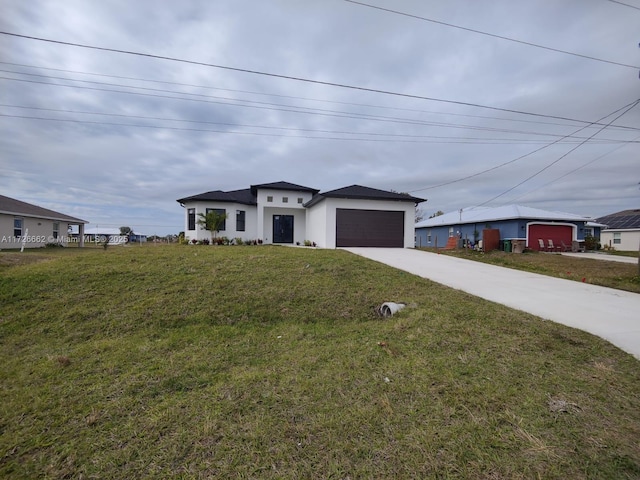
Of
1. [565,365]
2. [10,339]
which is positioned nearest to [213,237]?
[10,339]

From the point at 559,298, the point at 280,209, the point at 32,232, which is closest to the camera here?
the point at 559,298

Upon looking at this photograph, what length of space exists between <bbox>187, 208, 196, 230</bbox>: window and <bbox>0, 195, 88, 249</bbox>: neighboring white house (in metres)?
9.77

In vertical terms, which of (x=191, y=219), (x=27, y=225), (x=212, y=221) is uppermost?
(x=191, y=219)

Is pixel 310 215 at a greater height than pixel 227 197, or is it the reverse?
pixel 227 197

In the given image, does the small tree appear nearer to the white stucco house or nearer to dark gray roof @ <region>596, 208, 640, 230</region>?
the white stucco house

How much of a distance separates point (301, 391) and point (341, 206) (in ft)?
42.7

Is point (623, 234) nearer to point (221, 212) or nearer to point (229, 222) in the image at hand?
point (229, 222)

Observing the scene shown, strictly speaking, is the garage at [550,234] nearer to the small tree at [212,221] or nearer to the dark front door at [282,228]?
the dark front door at [282,228]

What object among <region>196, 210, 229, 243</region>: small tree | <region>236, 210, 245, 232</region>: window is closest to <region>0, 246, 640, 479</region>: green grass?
<region>196, 210, 229, 243</region>: small tree

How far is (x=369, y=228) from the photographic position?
1602 cm

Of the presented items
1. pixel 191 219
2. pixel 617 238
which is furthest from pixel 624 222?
pixel 191 219

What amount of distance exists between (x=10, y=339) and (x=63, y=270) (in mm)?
3419

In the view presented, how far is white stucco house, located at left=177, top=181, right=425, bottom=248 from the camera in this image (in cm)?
1559

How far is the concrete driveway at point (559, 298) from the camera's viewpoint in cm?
476
